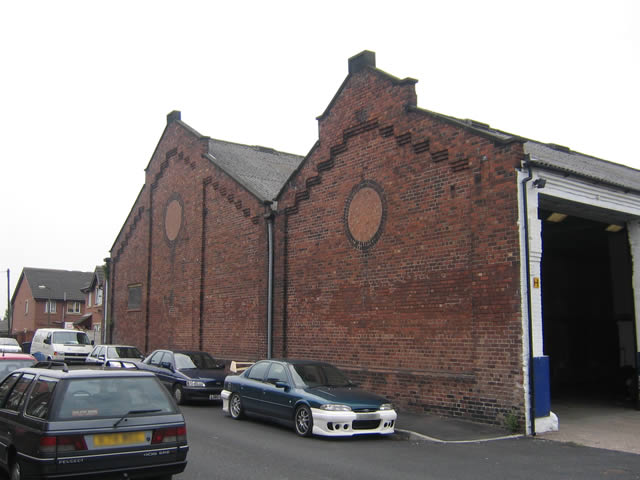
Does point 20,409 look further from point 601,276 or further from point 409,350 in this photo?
point 601,276

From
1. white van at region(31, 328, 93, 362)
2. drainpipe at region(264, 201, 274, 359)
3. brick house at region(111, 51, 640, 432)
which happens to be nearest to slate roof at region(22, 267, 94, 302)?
white van at region(31, 328, 93, 362)

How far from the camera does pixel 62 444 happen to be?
21.1 feet

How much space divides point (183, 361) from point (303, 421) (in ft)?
21.3

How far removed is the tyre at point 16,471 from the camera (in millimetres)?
6809

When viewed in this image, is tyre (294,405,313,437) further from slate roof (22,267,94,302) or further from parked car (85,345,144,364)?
slate roof (22,267,94,302)

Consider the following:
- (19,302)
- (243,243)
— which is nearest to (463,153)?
(243,243)

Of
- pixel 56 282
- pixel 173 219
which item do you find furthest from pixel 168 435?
pixel 56 282

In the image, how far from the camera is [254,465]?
9.14 meters

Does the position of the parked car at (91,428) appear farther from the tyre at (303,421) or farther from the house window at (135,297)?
the house window at (135,297)

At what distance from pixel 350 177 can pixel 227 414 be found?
6.83m

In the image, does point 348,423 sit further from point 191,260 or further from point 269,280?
point 191,260

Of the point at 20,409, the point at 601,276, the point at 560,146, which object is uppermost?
the point at 560,146

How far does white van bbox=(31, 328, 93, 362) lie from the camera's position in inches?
1066

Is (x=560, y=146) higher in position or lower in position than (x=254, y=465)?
higher
